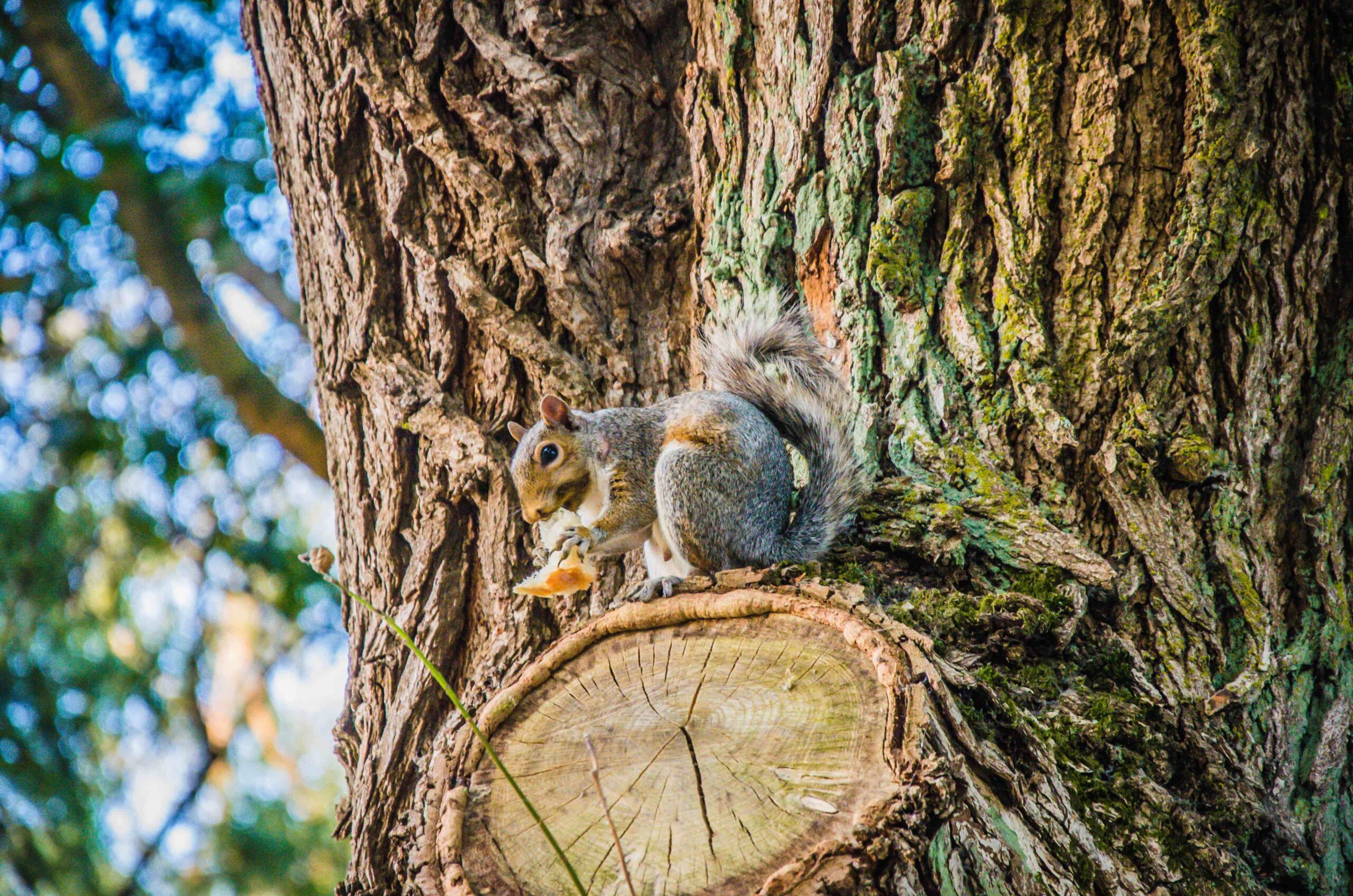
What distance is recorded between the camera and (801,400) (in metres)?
1.77

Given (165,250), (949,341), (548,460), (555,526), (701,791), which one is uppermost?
(165,250)

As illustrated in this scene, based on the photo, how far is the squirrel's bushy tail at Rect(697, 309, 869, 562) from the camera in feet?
5.29

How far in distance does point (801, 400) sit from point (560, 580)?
569 millimetres

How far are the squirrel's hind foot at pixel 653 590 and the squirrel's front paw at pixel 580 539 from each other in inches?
5.7

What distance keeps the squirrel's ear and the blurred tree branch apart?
5.36 ft

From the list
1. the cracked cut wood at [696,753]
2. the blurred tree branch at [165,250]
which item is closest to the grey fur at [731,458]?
the cracked cut wood at [696,753]

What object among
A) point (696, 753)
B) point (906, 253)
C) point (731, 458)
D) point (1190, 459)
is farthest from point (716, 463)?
A: point (1190, 459)

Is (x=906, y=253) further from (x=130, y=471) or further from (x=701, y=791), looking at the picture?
(x=130, y=471)

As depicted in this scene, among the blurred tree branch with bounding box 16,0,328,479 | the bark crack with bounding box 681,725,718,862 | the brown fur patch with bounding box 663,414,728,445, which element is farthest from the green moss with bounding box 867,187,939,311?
the blurred tree branch with bounding box 16,0,328,479

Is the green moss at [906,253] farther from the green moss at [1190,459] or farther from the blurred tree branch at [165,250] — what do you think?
the blurred tree branch at [165,250]

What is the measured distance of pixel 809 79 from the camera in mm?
1742

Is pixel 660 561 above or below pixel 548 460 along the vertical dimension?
below

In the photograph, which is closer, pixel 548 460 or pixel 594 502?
pixel 548 460

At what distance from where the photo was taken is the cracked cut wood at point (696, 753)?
1.02 metres
